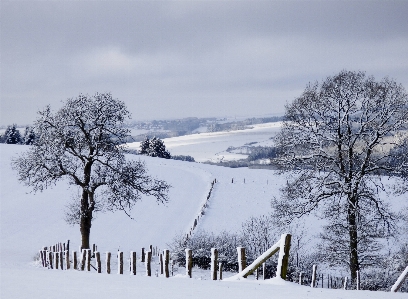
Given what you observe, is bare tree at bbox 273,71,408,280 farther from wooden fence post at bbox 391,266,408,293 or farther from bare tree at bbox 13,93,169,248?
bare tree at bbox 13,93,169,248

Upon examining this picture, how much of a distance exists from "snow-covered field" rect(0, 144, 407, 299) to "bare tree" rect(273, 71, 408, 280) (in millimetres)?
7370

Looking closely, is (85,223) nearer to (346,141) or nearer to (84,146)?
(84,146)

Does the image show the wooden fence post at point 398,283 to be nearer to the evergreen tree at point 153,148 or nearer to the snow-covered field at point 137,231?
the snow-covered field at point 137,231

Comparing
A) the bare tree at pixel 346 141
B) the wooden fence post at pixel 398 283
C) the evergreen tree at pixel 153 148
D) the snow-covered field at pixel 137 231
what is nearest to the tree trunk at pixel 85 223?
the snow-covered field at pixel 137 231

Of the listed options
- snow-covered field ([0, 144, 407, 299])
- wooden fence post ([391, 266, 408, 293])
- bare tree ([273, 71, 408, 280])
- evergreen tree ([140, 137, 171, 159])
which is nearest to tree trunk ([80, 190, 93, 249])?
snow-covered field ([0, 144, 407, 299])

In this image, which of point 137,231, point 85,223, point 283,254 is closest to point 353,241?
point 283,254

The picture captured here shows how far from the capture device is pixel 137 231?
32781mm

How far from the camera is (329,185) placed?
63.0ft

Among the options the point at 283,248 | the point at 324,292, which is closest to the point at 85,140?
the point at 283,248

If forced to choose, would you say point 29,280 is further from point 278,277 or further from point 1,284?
point 278,277

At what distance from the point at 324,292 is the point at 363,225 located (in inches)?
457

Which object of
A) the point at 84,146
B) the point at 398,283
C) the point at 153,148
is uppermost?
the point at 84,146

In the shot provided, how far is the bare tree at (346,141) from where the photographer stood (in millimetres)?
17984

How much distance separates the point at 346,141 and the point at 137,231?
20.5 meters
